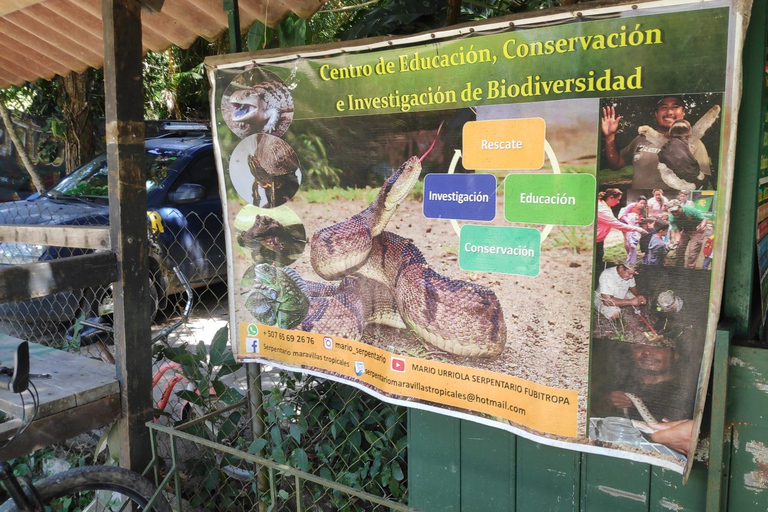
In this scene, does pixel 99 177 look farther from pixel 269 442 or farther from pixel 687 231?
pixel 687 231

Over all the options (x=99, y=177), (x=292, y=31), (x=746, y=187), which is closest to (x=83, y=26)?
(x=292, y=31)

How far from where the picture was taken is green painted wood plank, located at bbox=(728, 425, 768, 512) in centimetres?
156

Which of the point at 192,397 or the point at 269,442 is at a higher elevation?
the point at 192,397

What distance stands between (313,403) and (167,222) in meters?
3.63

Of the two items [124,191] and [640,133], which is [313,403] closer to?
[124,191]

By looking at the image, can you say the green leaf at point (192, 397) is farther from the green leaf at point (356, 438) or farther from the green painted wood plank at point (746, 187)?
the green painted wood plank at point (746, 187)

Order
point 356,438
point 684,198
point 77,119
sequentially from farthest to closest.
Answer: point 77,119
point 356,438
point 684,198

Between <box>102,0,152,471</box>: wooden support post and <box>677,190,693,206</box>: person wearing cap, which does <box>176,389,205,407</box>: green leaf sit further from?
<box>677,190,693,206</box>: person wearing cap

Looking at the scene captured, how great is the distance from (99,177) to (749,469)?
620cm

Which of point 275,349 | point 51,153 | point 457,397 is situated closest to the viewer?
point 457,397

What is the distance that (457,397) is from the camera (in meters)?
1.91

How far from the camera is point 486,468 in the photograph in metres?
2.02

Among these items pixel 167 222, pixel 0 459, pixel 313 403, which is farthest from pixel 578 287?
pixel 167 222

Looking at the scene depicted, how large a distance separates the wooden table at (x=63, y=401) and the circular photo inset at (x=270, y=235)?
792 millimetres
